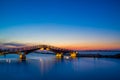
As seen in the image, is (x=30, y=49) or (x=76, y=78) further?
(x=30, y=49)

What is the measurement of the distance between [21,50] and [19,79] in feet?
95.0

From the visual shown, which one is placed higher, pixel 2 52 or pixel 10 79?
pixel 2 52

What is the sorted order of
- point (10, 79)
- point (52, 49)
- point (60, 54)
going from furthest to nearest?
1. point (60, 54)
2. point (52, 49)
3. point (10, 79)

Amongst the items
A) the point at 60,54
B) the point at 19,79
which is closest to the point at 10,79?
the point at 19,79

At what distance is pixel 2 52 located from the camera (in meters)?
49.7

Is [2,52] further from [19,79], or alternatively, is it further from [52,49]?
[19,79]

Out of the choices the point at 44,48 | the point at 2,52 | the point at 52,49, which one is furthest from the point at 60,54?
the point at 2,52

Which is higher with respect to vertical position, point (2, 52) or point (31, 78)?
point (2, 52)

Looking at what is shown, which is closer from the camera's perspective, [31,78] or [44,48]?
[31,78]

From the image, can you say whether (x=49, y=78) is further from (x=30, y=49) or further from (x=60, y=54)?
(x=60, y=54)

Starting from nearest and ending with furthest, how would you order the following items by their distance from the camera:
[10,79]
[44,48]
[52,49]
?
1. [10,79]
2. [44,48]
3. [52,49]

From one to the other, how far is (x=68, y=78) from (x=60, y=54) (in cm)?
4498

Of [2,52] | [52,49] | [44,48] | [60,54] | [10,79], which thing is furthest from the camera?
[60,54]

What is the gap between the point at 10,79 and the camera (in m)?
23.6
